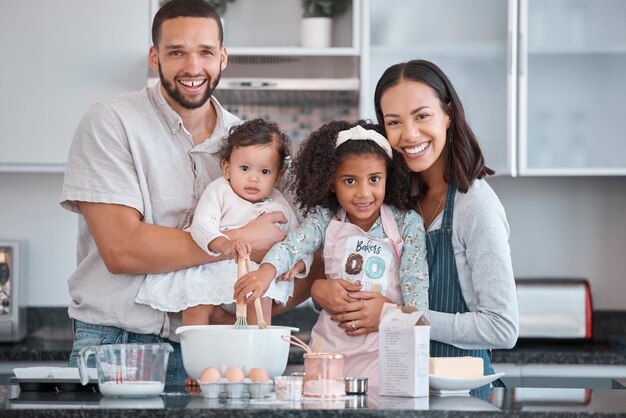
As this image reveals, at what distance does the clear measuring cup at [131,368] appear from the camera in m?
1.68

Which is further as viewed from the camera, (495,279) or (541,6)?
(541,6)

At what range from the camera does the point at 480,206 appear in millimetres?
2131

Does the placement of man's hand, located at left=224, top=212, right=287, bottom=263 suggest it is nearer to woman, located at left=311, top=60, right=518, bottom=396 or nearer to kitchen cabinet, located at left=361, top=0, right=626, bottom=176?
woman, located at left=311, top=60, right=518, bottom=396

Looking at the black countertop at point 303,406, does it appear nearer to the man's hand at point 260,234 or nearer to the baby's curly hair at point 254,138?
the man's hand at point 260,234

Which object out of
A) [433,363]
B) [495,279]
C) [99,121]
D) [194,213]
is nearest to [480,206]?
[495,279]

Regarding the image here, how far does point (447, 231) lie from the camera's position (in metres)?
2.15

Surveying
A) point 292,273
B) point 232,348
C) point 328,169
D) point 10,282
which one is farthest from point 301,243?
point 10,282

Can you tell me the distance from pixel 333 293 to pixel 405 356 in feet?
1.47

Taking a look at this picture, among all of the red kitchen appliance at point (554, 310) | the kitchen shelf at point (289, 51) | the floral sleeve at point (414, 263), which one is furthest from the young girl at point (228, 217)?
the red kitchen appliance at point (554, 310)

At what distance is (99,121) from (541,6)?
6.49 ft

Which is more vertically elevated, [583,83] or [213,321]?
[583,83]

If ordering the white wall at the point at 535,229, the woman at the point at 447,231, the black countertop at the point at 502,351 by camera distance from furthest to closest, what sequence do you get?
1. the white wall at the point at 535,229
2. the black countertop at the point at 502,351
3. the woman at the point at 447,231

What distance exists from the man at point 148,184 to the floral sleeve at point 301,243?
0.18 feet

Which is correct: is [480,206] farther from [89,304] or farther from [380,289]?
[89,304]
